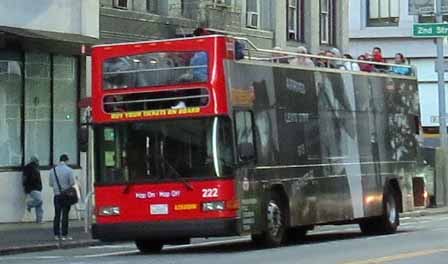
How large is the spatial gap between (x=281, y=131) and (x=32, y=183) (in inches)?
413

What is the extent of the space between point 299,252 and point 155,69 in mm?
4019

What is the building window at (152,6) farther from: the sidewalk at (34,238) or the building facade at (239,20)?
the sidewalk at (34,238)

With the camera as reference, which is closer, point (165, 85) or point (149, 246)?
point (165, 85)

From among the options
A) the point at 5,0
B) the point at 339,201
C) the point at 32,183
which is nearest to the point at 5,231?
the point at 32,183

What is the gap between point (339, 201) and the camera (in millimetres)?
23922

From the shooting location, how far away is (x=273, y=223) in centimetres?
2128

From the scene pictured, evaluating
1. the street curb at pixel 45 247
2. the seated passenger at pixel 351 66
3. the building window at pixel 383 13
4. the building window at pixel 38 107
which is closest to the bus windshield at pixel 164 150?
the street curb at pixel 45 247

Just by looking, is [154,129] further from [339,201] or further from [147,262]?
[339,201]

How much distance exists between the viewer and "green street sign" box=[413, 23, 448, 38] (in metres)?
37.5

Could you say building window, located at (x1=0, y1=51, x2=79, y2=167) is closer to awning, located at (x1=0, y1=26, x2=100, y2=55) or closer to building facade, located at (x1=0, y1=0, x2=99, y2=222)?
building facade, located at (x1=0, y1=0, x2=99, y2=222)

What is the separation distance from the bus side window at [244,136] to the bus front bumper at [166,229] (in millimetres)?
1151

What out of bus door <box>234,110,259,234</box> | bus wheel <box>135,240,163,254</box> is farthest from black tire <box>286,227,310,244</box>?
bus door <box>234,110,259,234</box>

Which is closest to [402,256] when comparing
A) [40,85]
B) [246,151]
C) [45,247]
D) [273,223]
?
[273,223]

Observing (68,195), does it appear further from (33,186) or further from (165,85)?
(165,85)
